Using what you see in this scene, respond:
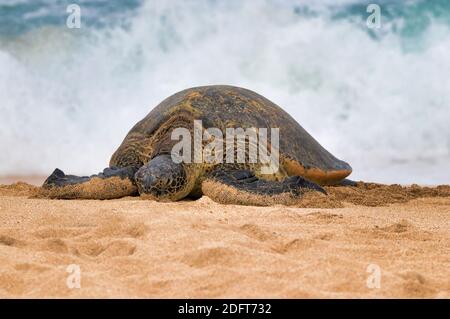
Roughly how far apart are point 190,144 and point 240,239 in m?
3.85

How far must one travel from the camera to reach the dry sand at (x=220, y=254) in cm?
267

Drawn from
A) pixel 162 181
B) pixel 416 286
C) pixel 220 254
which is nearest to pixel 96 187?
pixel 162 181

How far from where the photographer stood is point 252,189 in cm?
625

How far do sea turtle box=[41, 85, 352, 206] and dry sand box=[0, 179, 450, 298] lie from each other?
3.71 feet

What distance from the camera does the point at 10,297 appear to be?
2.61 meters

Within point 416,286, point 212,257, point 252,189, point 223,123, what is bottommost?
point 416,286

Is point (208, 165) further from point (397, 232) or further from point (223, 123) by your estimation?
point (397, 232)

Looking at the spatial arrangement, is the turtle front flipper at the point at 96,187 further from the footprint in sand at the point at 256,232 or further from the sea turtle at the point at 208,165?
the footprint in sand at the point at 256,232

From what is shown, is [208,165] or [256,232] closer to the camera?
[256,232]

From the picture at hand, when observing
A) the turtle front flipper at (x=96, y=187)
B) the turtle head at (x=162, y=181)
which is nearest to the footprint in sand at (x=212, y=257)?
the turtle head at (x=162, y=181)

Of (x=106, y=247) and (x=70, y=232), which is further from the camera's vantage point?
(x=70, y=232)

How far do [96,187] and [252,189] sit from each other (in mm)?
2045
